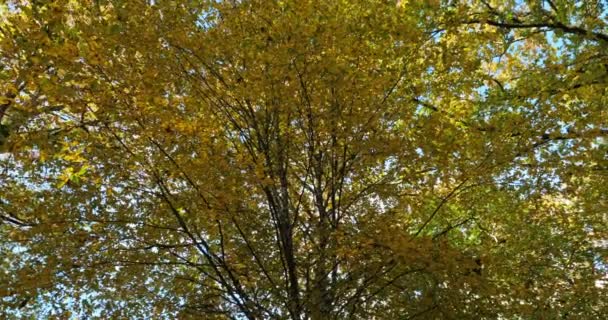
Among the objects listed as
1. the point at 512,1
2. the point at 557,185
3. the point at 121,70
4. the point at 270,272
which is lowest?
the point at 270,272

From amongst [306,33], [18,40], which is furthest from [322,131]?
[18,40]

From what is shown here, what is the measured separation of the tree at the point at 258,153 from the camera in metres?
3.60

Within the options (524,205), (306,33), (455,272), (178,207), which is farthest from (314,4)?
(524,205)

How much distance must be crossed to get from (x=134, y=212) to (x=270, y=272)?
1.58 m

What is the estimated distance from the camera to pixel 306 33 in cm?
368

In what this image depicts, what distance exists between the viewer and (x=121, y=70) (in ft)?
12.0

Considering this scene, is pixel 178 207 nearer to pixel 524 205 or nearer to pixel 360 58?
pixel 360 58

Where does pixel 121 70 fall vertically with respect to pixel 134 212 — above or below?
above

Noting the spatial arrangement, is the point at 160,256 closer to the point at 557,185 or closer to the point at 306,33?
the point at 306,33

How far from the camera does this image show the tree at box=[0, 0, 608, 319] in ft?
11.8

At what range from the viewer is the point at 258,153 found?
15.5 feet

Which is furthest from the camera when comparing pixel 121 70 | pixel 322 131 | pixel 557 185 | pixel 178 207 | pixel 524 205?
pixel 524 205

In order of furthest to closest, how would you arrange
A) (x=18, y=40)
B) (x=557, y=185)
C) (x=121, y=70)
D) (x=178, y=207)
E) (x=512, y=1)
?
(x=512, y=1), (x=557, y=185), (x=178, y=207), (x=121, y=70), (x=18, y=40)

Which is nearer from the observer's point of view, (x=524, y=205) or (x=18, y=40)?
(x=18, y=40)
